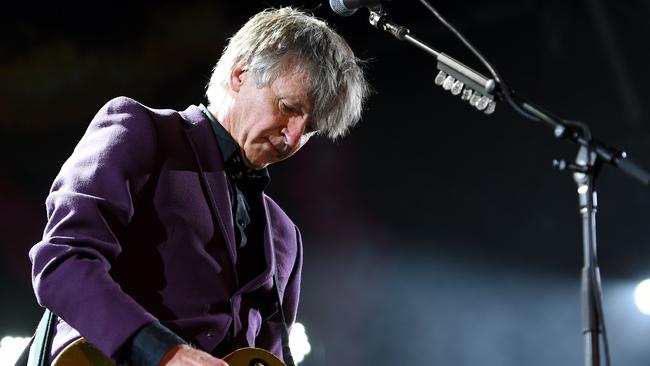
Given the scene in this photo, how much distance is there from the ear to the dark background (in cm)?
357

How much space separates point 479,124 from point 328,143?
1.36 m

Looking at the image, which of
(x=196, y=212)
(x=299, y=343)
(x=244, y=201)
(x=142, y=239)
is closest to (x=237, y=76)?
(x=244, y=201)

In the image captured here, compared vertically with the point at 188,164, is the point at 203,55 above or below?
above

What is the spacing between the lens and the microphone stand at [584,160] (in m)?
1.80

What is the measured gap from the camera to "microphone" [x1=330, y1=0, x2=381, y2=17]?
93.5 inches

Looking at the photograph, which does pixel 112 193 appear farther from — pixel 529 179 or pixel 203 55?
pixel 529 179

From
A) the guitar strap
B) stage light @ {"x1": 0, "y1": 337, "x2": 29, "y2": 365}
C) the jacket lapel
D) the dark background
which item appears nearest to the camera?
the guitar strap

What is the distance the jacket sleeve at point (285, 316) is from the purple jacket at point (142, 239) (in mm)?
132

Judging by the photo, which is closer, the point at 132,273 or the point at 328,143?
the point at 132,273

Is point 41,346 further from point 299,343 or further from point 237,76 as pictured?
point 299,343

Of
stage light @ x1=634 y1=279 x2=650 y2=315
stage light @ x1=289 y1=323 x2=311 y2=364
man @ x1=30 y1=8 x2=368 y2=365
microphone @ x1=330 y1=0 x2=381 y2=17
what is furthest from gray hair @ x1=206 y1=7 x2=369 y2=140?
stage light @ x1=634 y1=279 x2=650 y2=315

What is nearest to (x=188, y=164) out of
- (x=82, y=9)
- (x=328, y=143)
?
(x=82, y=9)

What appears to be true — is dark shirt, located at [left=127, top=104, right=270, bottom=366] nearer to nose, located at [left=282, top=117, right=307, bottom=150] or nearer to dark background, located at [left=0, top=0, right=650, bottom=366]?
nose, located at [left=282, top=117, right=307, bottom=150]

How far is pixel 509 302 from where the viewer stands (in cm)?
755
